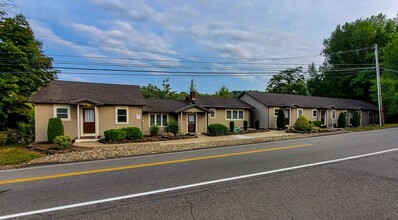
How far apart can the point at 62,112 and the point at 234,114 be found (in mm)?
17564

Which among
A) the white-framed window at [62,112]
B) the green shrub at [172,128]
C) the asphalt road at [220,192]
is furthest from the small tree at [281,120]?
the white-framed window at [62,112]

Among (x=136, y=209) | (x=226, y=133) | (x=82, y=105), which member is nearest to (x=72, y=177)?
(x=136, y=209)

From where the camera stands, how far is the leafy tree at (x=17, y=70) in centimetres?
1983

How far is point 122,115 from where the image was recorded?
66.8ft

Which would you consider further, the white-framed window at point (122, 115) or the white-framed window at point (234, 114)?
the white-framed window at point (234, 114)

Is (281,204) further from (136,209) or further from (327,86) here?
(327,86)

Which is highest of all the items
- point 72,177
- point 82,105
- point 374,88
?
point 374,88

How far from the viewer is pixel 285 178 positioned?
5.90 m

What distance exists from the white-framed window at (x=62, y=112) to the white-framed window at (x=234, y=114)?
1604 centimetres

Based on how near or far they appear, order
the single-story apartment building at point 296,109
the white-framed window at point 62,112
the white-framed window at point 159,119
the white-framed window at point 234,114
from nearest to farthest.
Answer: the white-framed window at point 62,112
the white-framed window at point 159,119
the white-framed window at point 234,114
the single-story apartment building at point 296,109

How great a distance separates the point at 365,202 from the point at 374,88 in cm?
3809

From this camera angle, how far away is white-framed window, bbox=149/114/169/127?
A: 23505mm

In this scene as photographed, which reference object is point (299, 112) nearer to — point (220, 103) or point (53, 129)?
point (220, 103)

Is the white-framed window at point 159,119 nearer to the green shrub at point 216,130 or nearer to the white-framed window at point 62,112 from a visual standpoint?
the green shrub at point 216,130
